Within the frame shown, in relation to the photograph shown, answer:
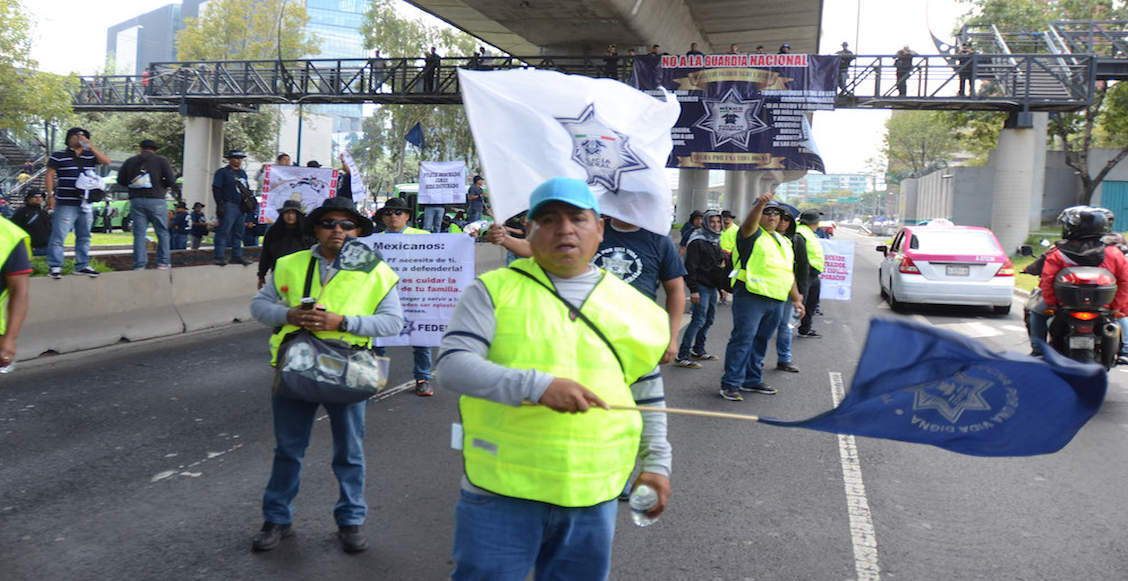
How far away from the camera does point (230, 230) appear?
1429 centimetres

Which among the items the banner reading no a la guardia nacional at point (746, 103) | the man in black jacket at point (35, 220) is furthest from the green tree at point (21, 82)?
the banner reading no a la guardia nacional at point (746, 103)

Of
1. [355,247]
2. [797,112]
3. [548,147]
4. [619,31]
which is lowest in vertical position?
[355,247]

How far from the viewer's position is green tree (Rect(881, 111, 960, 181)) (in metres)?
78.8

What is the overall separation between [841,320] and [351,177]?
27.8 feet

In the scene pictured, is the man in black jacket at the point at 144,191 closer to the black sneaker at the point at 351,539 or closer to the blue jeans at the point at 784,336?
the blue jeans at the point at 784,336

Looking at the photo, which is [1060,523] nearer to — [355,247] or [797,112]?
[355,247]

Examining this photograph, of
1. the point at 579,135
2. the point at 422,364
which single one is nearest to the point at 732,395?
the point at 422,364

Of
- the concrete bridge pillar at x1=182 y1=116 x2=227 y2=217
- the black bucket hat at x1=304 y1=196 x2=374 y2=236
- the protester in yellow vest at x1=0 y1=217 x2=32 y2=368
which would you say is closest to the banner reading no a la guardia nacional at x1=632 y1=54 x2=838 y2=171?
the black bucket hat at x1=304 y1=196 x2=374 y2=236

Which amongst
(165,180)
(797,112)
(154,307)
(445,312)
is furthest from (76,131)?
(797,112)

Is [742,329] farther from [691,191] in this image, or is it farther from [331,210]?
[691,191]

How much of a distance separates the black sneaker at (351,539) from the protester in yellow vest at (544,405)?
202cm

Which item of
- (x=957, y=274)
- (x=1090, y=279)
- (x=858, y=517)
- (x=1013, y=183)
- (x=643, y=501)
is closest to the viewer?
(x=643, y=501)

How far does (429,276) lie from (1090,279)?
5.90 meters

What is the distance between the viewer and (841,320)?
15.5 meters
